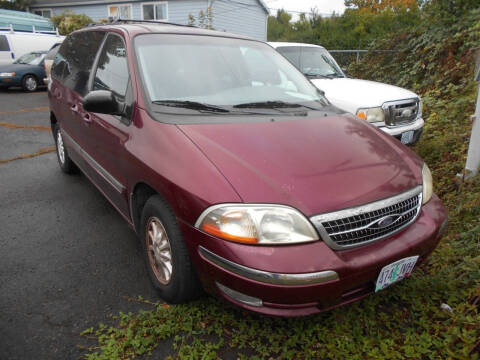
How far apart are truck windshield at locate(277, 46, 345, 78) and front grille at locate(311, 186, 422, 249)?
4.42 metres

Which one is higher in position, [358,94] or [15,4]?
[15,4]

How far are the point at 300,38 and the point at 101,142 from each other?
16.6 metres

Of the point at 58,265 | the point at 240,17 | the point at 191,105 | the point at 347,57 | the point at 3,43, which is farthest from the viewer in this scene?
the point at 240,17

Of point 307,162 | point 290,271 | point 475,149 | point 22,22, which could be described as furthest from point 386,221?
point 22,22

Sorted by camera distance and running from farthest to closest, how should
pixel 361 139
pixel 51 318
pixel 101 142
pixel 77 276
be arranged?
1. pixel 101 142
2. pixel 77 276
3. pixel 361 139
4. pixel 51 318

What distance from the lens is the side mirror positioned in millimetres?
2479

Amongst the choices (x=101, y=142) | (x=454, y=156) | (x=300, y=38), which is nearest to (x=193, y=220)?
(x=101, y=142)

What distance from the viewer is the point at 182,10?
19250 mm

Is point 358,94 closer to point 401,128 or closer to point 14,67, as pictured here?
point 401,128

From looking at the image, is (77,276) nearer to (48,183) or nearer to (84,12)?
(48,183)

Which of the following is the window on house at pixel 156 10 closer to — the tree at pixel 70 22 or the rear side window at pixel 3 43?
the tree at pixel 70 22

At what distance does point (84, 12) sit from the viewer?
71.7 feet

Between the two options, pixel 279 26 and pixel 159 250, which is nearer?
pixel 159 250

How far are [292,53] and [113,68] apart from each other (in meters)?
4.09
